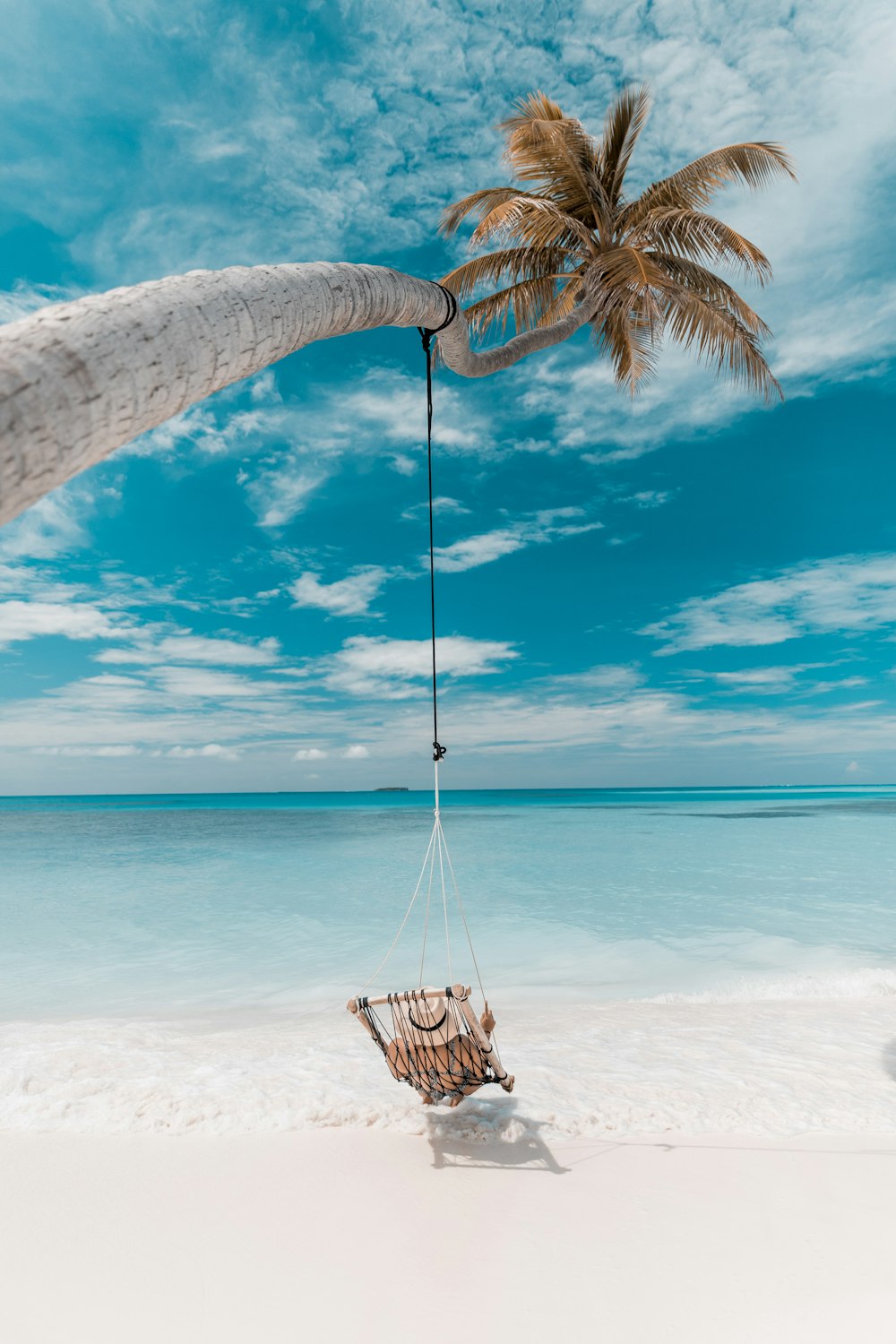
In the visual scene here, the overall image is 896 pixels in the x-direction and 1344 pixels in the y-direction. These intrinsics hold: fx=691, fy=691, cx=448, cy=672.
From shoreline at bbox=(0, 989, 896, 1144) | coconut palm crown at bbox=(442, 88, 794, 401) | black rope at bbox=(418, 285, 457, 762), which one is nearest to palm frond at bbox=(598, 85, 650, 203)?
coconut palm crown at bbox=(442, 88, 794, 401)

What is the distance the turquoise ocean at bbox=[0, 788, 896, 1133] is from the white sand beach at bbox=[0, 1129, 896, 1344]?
0.29 meters

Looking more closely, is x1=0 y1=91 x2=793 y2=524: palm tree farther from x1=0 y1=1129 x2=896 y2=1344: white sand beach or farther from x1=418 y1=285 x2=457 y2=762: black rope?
x1=0 y1=1129 x2=896 y2=1344: white sand beach

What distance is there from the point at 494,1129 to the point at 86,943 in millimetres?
7403

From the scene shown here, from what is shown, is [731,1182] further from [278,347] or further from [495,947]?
[495,947]

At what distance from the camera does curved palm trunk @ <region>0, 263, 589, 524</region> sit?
1.19 m

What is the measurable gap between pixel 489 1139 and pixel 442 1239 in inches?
29.5

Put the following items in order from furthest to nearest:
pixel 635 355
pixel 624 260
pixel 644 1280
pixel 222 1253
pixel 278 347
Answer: pixel 635 355, pixel 624 260, pixel 222 1253, pixel 644 1280, pixel 278 347

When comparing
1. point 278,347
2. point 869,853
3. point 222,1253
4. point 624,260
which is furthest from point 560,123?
point 869,853

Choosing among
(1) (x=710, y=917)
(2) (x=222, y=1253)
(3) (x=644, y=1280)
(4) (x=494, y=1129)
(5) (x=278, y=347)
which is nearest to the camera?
(5) (x=278, y=347)

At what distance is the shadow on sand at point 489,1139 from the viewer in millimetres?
3053

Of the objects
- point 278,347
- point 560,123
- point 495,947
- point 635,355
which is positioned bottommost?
point 495,947

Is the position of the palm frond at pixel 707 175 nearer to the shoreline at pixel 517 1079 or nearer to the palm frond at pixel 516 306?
the palm frond at pixel 516 306

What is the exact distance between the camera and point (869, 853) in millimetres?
16016

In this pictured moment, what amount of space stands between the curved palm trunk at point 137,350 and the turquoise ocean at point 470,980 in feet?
11.1
